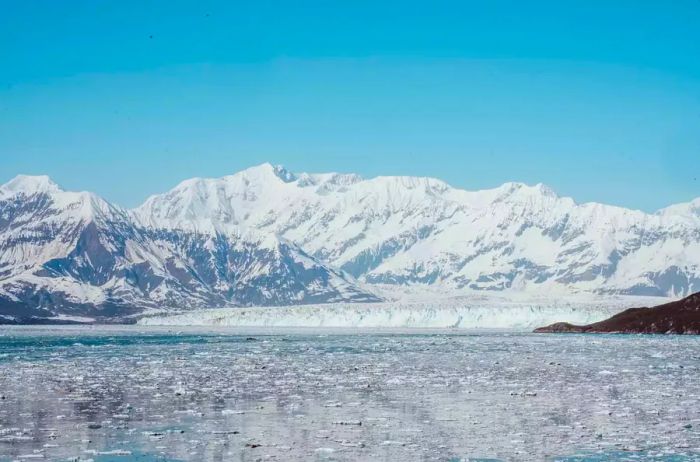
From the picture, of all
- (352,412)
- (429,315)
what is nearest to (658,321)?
(429,315)

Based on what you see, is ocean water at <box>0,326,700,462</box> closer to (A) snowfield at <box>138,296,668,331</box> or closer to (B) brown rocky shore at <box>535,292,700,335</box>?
(B) brown rocky shore at <box>535,292,700,335</box>

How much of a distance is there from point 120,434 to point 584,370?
27981 millimetres

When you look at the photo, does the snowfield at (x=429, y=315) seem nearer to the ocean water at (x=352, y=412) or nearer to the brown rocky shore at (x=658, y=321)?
the brown rocky shore at (x=658, y=321)

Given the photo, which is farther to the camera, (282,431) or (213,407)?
(213,407)

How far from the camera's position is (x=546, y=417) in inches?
1061

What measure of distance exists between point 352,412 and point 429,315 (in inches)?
5252

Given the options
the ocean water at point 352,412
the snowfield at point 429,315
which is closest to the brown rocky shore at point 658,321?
the snowfield at point 429,315

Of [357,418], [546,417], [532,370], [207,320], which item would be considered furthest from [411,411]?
[207,320]

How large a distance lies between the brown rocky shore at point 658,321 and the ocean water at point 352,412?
6660 centimetres

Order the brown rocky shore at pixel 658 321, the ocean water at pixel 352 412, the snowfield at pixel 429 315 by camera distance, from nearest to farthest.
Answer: the ocean water at pixel 352 412, the brown rocky shore at pixel 658 321, the snowfield at pixel 429 315

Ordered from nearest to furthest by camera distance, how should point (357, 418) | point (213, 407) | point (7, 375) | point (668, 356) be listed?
point (357, 418) → point (213, 407) → point (7, 375) → point (668, 356)

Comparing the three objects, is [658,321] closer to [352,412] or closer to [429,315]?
[429,315]

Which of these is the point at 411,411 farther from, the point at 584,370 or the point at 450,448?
the point at 584,370

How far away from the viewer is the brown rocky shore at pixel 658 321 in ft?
369
